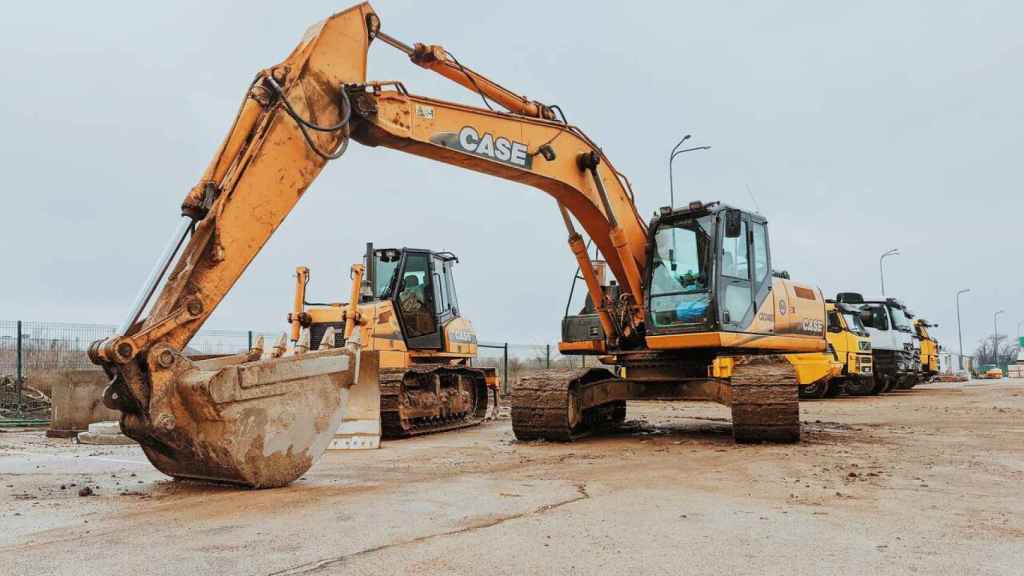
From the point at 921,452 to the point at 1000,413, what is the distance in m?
7.75

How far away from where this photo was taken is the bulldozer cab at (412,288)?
1200 cm

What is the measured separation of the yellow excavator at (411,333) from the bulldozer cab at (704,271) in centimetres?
360

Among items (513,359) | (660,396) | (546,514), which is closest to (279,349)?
(546,514)

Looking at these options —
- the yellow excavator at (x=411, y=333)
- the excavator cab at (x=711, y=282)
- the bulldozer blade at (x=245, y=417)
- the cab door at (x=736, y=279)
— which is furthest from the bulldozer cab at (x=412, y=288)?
the bulldozer blade at (x=245, y=417)

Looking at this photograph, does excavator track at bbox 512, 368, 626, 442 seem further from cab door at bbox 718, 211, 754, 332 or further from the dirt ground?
cab door at bbox 718, 211, 754, 332

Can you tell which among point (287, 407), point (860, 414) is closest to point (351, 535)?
point (287, 407)

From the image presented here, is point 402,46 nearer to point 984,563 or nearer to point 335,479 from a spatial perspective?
point 335,479

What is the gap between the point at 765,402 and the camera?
840 cm

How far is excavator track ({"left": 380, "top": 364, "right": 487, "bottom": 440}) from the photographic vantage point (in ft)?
34.6

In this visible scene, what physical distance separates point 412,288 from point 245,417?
23.0ft

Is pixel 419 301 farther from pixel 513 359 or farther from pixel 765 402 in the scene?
pixel 513 359

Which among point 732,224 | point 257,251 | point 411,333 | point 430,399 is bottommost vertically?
point 430,399

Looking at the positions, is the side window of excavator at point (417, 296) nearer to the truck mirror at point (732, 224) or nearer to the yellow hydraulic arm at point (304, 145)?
the yellow hydraulic arm at point (304, 145)

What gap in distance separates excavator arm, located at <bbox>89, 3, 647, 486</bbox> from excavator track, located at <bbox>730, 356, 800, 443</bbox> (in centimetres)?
350
